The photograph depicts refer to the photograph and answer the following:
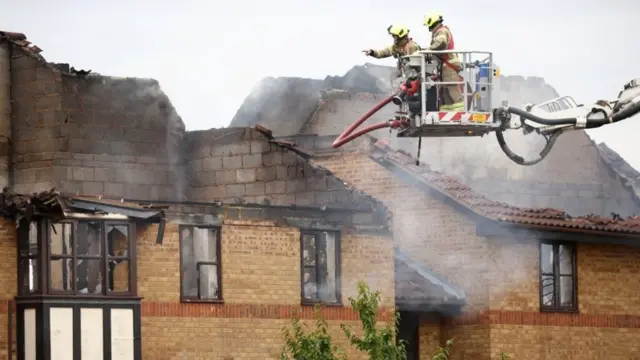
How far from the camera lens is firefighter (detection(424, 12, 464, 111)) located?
114 feet

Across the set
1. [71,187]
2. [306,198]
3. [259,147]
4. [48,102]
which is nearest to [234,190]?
[259,147]

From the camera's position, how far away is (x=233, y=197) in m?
47.4

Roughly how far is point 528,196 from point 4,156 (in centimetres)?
1665

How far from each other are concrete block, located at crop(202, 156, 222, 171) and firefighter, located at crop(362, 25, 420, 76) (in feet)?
44.7

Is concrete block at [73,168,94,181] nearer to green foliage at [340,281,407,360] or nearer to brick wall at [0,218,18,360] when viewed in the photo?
brick wall at [0,218,18,360]

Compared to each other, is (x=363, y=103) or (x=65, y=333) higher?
(x=363, y=103)

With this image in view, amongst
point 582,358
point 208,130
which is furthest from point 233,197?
point 582,358

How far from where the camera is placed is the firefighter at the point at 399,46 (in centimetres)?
3472

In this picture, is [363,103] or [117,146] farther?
[363,103]

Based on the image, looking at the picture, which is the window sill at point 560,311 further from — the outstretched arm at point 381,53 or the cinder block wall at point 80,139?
the outstretched arm at point 381,53

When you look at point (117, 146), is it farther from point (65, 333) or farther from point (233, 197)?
point (65, 333)

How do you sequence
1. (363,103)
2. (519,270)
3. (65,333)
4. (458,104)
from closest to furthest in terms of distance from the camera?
(458,104), (65,333), (519,270), (363,103)

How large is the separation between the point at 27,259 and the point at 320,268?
6.75 meters

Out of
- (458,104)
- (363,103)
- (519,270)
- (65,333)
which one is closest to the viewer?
(458,104)
